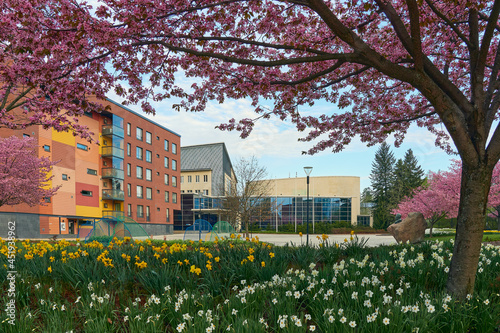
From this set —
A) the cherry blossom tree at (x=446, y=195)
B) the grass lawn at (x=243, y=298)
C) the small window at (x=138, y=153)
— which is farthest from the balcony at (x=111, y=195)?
the grass lawn at (x=243, y=298)

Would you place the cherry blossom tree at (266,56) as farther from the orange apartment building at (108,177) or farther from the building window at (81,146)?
the building window at (81,146)

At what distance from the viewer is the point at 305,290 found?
4641mm

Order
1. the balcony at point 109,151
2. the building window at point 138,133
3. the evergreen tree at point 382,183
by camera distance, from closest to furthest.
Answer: the balcony at point 109,151, the building window at point 138,133, the evergreen tree at point 382,183

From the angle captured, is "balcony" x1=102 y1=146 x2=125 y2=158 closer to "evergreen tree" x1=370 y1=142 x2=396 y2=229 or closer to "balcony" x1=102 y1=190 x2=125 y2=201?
"balcony" x1=102 y1=190 x2=125 y2=201

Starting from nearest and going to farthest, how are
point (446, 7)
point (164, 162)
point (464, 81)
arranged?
point (446, 7), point (464, 81), point (164, 162)

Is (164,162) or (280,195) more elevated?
(164,162)

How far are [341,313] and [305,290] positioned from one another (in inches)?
46.5

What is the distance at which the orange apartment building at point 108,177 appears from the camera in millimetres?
32906

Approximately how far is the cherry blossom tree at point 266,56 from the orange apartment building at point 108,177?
2237cm

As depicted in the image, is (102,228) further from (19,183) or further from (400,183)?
(400,183)

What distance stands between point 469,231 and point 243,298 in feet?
10.7

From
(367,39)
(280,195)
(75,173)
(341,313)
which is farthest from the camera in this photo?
(280,195)

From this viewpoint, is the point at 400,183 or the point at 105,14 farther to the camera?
the point at 400,183

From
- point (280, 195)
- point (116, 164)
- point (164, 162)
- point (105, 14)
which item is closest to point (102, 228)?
point (105, 14)
